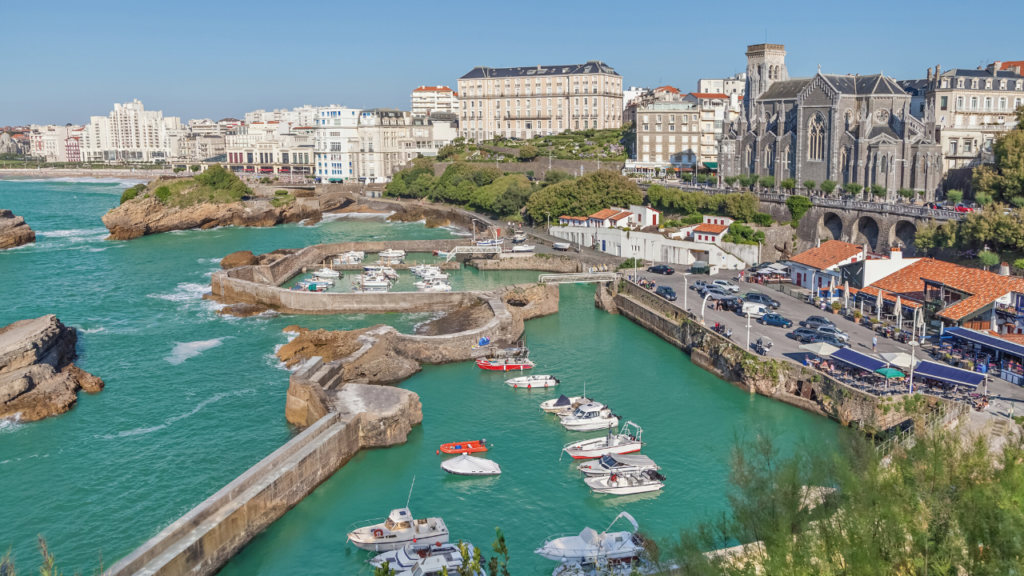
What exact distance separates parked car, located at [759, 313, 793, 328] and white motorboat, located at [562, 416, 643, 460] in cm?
1295

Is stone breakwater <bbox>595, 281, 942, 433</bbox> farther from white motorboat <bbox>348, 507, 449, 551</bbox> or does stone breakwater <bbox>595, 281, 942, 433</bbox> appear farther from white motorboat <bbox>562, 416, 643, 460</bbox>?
white motorboat <bbox>348, 507, 449, 551</bbox>

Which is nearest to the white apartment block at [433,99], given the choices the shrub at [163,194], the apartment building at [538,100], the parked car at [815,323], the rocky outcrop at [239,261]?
the apartment building at [538,100]

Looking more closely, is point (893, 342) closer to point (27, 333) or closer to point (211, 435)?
point (211, 435)

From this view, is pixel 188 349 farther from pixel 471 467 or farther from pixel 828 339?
pixel 828 339

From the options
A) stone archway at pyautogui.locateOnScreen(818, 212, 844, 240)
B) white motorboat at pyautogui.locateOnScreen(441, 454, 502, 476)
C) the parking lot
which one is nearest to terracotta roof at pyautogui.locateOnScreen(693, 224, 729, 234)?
stone archway at pyautogui.locateOnScreen(818, 212, 844, 240)

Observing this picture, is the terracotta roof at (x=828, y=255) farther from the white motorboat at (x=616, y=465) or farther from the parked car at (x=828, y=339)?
the white motorboat at (x=616, y=465)

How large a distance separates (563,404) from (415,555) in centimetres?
1165

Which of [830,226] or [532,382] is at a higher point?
[830,226]

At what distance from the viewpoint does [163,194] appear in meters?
92.2

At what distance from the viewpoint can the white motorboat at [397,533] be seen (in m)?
21.1

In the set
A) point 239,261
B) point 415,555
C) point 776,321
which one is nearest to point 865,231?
point 776,321

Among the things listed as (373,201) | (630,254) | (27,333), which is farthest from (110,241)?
(630,254)

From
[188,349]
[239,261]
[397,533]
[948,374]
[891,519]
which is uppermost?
[891,519]

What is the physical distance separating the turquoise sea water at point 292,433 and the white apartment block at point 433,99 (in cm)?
12571
